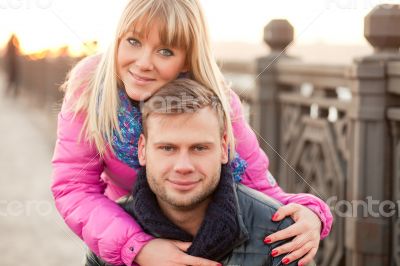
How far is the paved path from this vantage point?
5781mm

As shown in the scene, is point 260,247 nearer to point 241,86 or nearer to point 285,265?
point 285,265

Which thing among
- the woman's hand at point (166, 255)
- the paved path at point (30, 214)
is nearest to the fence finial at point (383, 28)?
the woman's hand at point (166, 255)

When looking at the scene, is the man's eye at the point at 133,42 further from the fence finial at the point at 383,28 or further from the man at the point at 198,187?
the fence finial at the point at 383,28

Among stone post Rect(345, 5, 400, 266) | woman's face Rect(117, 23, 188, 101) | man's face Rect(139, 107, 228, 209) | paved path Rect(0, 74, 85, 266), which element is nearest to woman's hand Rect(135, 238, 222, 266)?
man's face Rect(139, 107, 228, 209)

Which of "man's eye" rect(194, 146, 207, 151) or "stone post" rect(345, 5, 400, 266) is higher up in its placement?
"man's eye" rect(194, 146, 207, 151)

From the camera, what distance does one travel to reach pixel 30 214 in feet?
23.9

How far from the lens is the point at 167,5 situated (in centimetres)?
300

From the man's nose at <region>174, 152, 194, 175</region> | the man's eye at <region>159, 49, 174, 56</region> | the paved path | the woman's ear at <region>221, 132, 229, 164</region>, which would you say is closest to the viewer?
the man's nose at <region>174, 152, 194, 175</region>

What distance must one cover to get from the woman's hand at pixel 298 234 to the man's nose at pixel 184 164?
1.22ft

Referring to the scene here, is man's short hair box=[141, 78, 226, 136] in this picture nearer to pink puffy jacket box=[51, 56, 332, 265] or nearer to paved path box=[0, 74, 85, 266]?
pink puffy jacket box=[51, 56, 332, 265]

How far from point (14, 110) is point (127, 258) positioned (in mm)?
16986

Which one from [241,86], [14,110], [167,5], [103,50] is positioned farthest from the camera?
[14,110]

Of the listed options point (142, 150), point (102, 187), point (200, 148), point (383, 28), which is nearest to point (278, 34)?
point (383, 28)

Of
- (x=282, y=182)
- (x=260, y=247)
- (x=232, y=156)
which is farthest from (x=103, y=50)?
(x=282, y=182)
